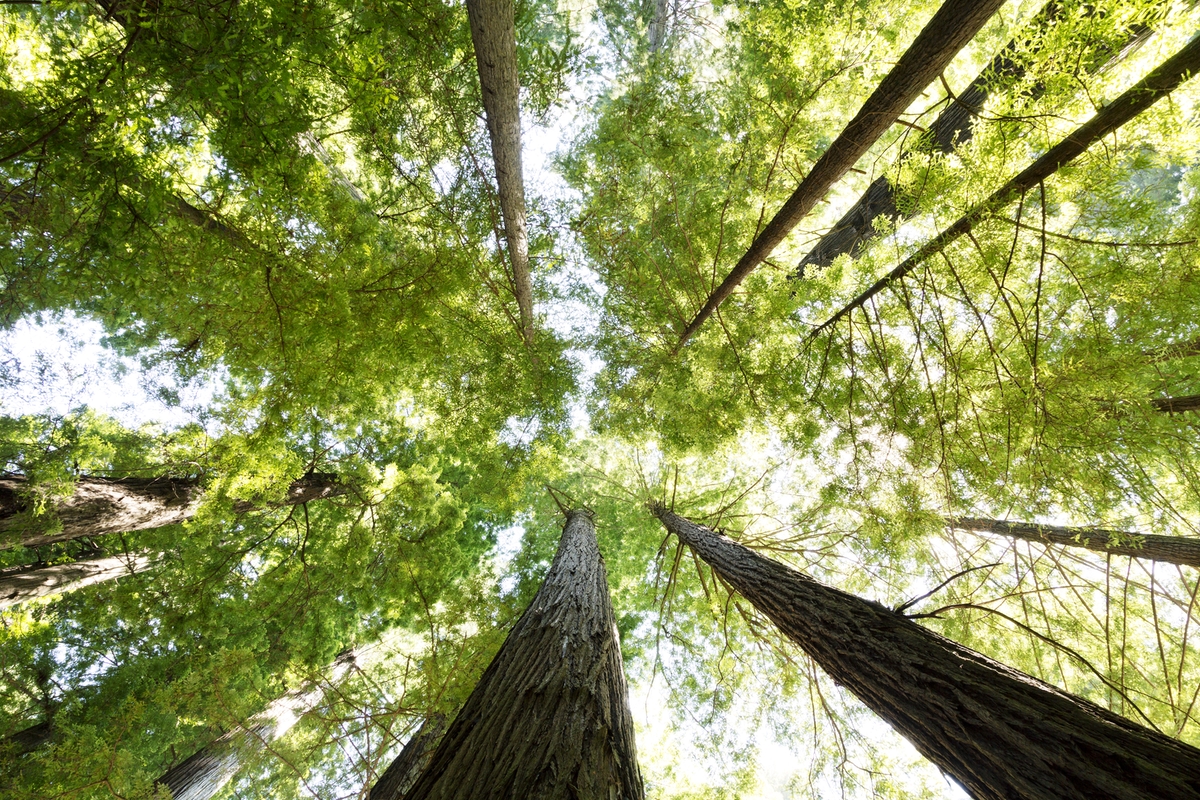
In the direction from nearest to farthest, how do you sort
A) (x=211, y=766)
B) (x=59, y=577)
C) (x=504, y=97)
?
(x=504, y=97) → (x=59, y=577) → (x=211, y=766)

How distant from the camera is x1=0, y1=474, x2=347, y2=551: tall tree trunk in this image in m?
2.86

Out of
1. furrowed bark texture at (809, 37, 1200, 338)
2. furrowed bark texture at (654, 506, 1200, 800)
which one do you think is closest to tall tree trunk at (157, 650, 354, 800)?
furrowed bark texture at (654, 506, 1200, 800)

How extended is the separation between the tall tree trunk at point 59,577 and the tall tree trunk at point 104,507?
25.8 inches

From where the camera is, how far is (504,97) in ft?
9.22

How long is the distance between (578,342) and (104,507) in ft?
15.5

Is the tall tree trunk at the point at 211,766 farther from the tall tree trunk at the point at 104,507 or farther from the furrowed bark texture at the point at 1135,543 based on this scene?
the furrowed bark texture at the point at 1135,543

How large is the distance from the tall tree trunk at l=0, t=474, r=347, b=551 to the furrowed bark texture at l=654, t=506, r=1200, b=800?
4651 millimetres

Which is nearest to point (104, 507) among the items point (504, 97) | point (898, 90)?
point (504, 97)

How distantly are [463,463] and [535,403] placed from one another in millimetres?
3326

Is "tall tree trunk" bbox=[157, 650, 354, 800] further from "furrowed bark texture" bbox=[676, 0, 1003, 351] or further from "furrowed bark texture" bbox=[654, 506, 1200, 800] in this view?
"furrowed bark texture" bbox=[676, 0, 1003, 351]

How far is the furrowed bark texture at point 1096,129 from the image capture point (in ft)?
4.98

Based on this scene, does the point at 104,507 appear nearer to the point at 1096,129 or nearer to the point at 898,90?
the point at 898,90

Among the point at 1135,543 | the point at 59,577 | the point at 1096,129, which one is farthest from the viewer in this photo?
the point at 59,577

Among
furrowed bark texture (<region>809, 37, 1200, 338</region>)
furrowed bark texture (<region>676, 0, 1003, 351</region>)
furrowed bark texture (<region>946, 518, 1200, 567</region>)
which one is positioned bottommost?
furrowed bark texture (<region>946, 518, 1200, 567</region>)
